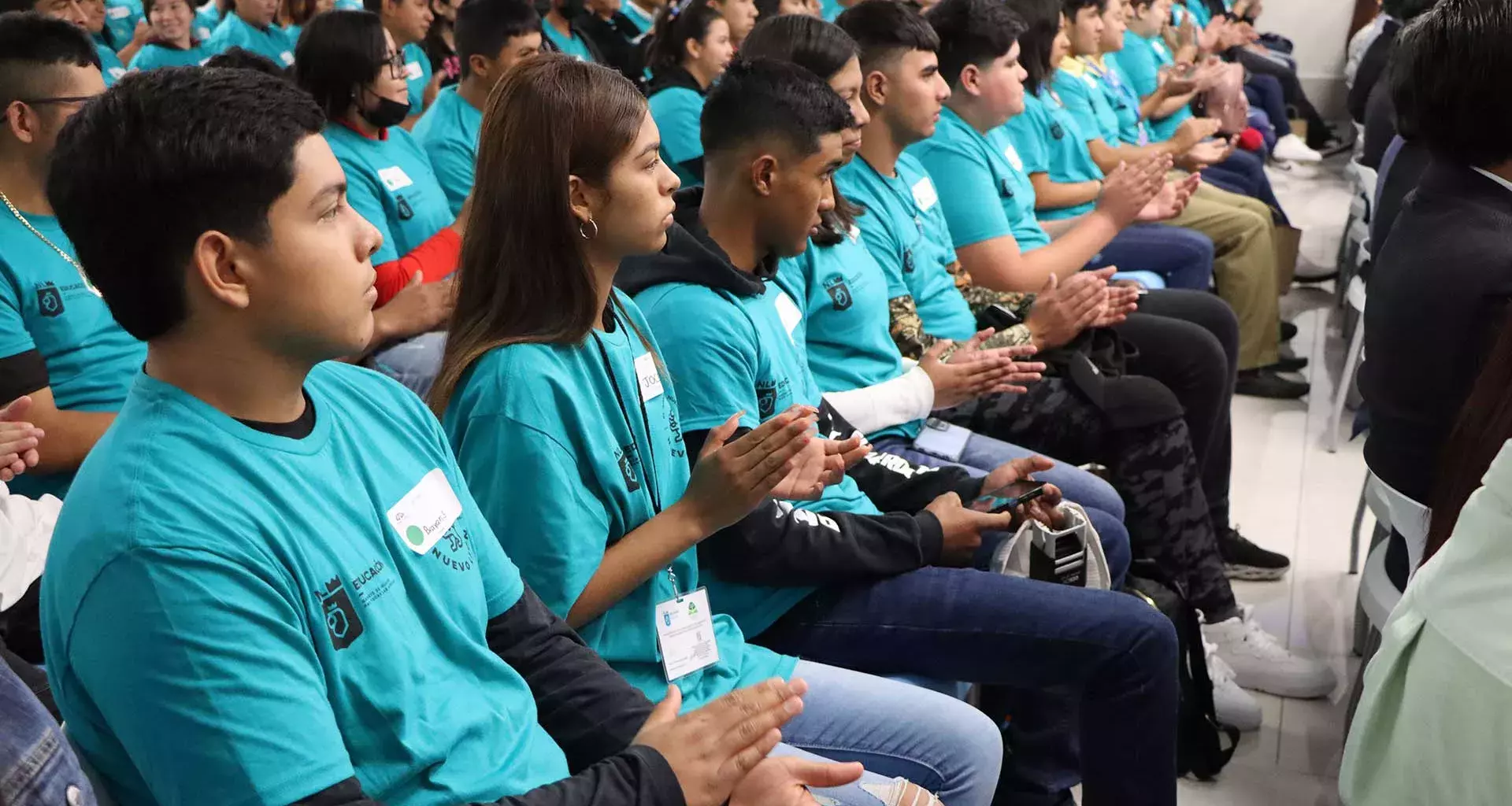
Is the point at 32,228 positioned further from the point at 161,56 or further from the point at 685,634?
the point at 161,56

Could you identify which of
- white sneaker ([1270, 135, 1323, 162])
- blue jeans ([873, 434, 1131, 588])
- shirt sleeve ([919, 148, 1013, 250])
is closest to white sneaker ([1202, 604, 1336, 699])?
blue jeans ([873, 434, 1131, 588])

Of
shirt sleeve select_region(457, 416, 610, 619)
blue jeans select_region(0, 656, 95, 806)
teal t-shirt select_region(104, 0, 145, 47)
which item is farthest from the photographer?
teal t-shirt select_region(104, 0, 145, 47)

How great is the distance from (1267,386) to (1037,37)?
1.38 meters

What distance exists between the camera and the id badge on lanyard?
1.63 meters

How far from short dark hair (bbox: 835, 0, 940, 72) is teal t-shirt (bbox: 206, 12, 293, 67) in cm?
296

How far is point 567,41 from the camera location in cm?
551

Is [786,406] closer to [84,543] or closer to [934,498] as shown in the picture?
[934,498]

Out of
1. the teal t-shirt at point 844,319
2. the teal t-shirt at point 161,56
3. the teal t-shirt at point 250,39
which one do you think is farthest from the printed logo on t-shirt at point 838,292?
the teal t-shirt at point 250,39

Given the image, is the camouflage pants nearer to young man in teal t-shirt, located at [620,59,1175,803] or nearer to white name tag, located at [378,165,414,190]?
young man in teal t-shirt, located at [620,59,1175,803]

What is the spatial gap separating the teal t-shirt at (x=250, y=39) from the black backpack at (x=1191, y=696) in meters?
4.07

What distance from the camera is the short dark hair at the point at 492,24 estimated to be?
3883 millimetres

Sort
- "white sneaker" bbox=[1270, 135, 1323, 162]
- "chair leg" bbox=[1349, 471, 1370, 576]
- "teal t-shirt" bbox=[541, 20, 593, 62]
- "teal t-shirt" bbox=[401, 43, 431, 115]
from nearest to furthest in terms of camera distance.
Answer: "chair leg" bbox=[1349, 471, 1370, 576] → "teal t-shirt" bbox=[401, 43, 431, 115] → "teal t-shirt" bbox=[541, 20, 593, 62] → "white sneaker" bbox=[1270, 135, 1323, 162]

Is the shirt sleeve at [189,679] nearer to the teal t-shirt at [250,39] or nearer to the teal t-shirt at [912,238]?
→ the teal t-shirt at [912,238]

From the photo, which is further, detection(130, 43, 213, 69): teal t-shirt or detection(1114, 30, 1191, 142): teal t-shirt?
detection(1114, 30, 1191, 142): teal t-shirt
